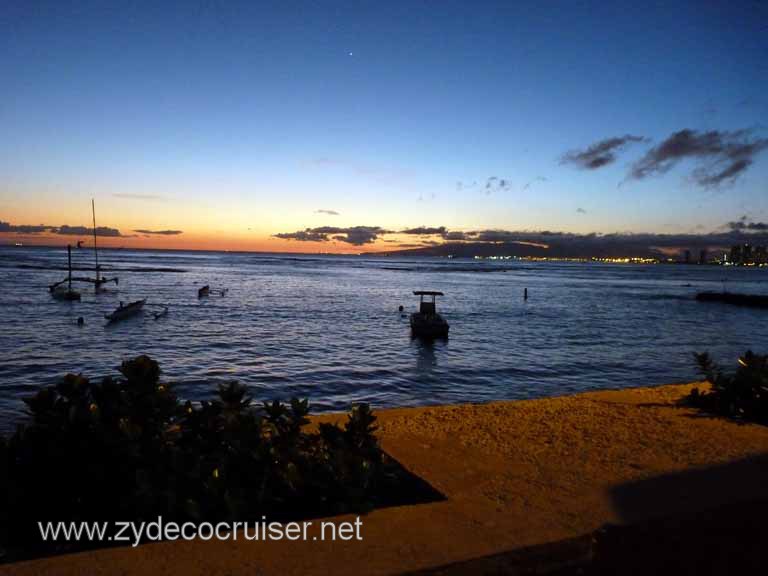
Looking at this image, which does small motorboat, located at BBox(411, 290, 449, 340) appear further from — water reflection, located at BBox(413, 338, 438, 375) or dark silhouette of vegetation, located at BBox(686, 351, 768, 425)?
dark silhouette of vegetation, located at BBox(686, 351, 768, 425)

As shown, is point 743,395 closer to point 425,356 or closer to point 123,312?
point 425,356

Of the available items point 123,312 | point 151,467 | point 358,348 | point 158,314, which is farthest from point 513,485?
point 158,314

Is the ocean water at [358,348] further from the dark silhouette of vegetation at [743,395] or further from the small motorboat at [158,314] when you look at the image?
the dark silhouette of vegetation at [743,395]

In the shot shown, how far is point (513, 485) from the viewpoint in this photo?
233 inches

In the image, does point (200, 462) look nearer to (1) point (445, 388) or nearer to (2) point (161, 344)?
(1) point (445, 388)

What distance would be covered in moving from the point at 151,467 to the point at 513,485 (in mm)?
3901

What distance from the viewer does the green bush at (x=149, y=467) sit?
15.4 ft

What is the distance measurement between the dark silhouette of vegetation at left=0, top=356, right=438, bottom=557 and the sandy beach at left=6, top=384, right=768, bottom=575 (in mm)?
416

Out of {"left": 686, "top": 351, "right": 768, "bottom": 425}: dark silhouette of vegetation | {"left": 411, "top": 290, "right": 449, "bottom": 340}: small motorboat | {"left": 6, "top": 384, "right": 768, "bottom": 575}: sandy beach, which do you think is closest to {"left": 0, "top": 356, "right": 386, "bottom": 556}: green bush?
{"left": 6, "top": 384, "right": 768, "bottom": 575}: sandy beach

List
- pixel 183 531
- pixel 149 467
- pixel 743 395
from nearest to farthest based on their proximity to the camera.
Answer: pixel 183 531, pixel 149 467, pixel 743 395

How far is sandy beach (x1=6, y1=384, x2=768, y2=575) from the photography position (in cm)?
415

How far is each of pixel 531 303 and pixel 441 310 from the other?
45.7 feet

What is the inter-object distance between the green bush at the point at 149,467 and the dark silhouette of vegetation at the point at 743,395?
285 inches

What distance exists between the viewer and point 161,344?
27.8 metres
